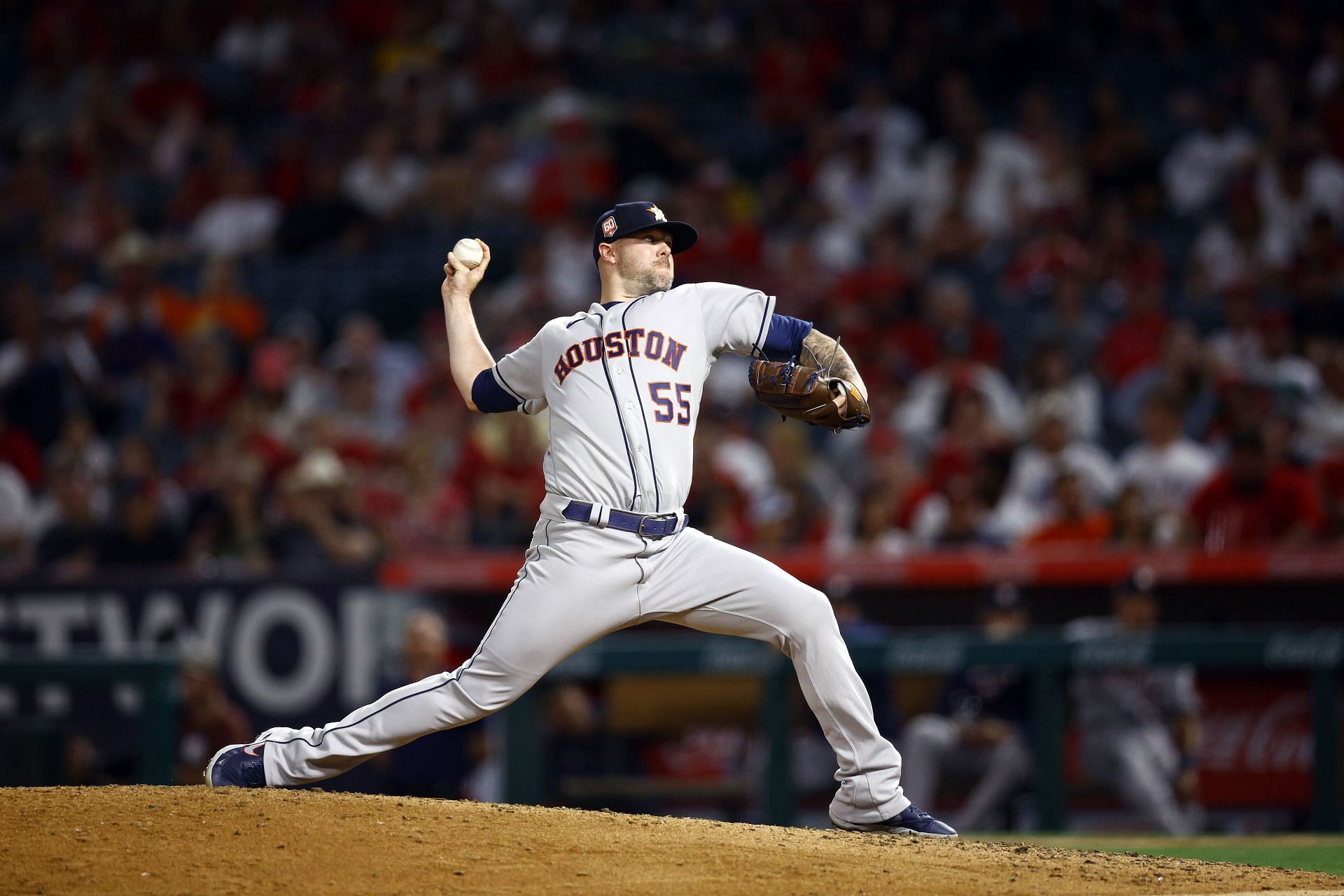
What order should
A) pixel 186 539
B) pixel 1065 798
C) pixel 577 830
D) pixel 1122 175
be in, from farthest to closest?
pixel 1122 175
pixel 186 539
pixel 1065 798
pixel 577 830

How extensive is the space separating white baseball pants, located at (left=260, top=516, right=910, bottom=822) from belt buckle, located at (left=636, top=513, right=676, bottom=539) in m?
0.02

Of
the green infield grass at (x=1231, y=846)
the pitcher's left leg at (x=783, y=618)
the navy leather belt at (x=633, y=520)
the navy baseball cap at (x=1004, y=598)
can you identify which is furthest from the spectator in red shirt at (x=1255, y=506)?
the navy leather belt at (x=633, y=520)

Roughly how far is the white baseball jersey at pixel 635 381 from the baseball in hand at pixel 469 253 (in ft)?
1.14

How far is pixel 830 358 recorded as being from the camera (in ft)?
14.0

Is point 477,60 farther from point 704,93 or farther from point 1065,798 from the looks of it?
point 1065,798

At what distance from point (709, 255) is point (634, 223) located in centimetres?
626

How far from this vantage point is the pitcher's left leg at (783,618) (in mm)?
4223

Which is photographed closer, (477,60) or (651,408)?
(651,408)

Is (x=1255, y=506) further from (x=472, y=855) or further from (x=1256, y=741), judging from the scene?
(x=472, y=855)

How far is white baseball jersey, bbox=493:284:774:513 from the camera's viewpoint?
4188mm

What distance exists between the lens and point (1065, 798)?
6.70m

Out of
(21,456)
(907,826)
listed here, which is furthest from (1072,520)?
(21,456)

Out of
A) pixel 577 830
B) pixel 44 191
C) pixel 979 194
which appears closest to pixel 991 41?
pixel 979 194

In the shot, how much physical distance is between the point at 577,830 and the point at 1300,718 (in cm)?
392
